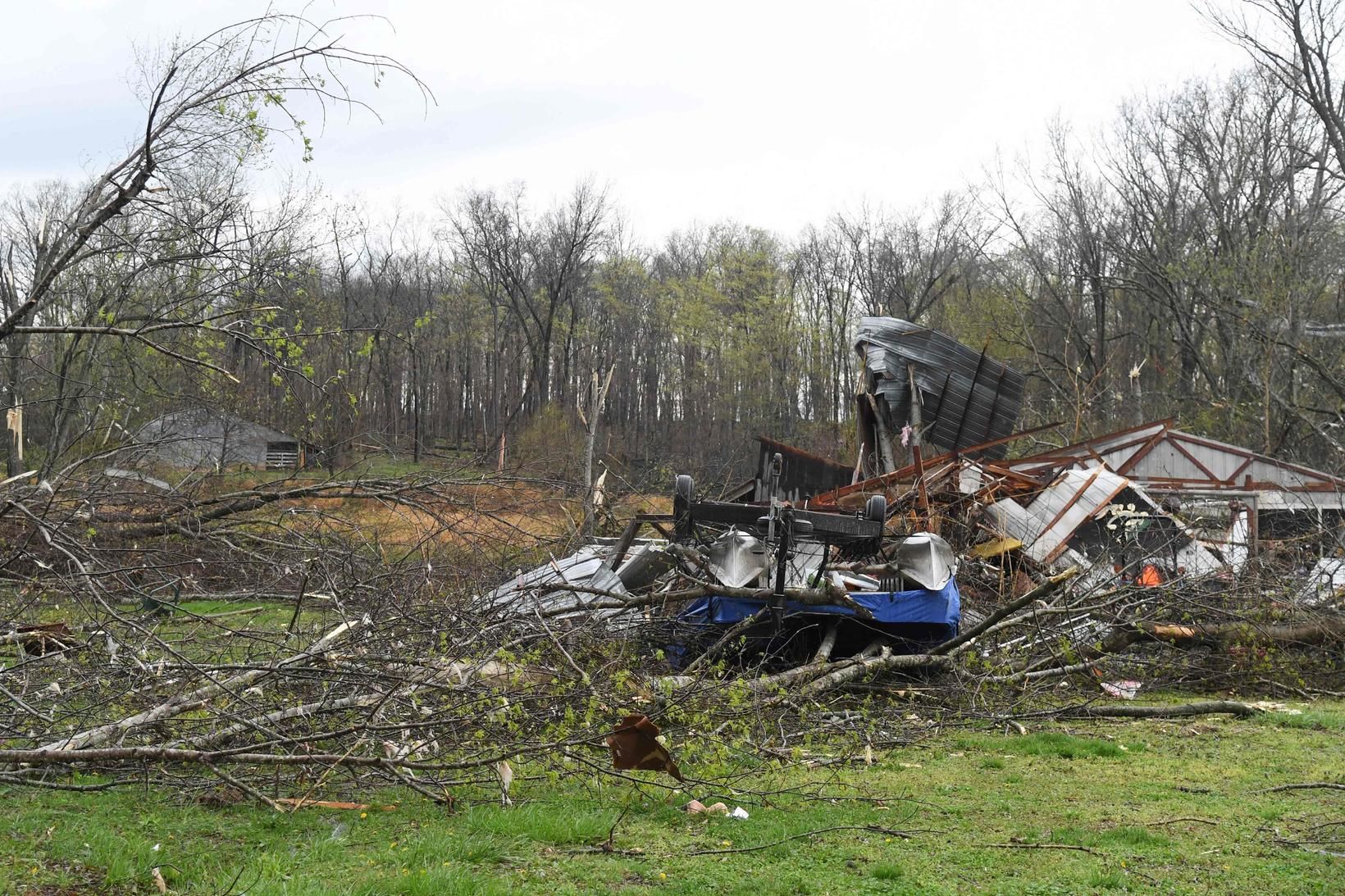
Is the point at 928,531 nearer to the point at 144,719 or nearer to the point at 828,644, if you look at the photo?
the point at 828,644

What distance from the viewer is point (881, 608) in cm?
816

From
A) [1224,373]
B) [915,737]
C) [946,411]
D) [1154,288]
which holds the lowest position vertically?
[915,737]

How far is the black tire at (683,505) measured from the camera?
7.92 metres

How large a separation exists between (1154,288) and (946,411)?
15282 mm

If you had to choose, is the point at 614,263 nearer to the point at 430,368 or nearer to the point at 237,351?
the point at 430,368

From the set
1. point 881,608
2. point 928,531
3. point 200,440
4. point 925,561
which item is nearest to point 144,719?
point 881,608

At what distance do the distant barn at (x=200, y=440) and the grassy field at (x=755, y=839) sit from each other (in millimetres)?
3870

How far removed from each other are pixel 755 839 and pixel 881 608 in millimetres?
3795

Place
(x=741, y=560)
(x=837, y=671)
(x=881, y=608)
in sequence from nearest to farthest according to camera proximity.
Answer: (x=837, y=671) < (x=741, y=560) < (x=881, y=608)

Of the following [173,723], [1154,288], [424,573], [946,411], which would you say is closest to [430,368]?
[1154,288]

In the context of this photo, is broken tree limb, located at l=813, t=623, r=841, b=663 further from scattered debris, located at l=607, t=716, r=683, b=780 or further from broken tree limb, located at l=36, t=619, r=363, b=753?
broken tree limb, located at l=36, t=619, r=363, b=753

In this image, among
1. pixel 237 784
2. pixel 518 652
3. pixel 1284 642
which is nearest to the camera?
pixel 237 784

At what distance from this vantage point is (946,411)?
62.4 feet

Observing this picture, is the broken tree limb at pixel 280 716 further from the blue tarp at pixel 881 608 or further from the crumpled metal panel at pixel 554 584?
the blue tarp at pixel 881 608
